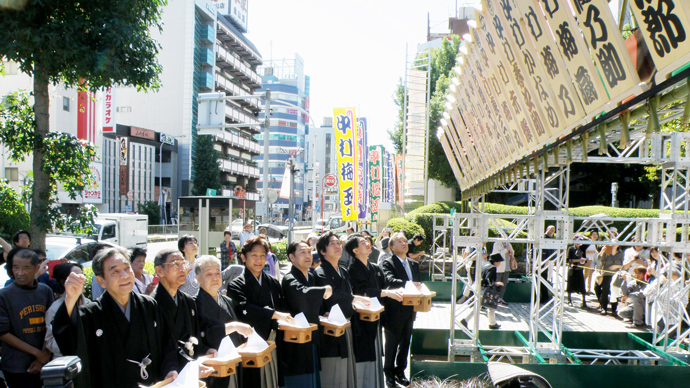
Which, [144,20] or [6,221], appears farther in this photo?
[6,221]

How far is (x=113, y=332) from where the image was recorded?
315 centimetres

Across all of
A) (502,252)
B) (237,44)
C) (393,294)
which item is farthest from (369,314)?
(237,44)

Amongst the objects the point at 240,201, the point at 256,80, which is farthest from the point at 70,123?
the point at 256,80

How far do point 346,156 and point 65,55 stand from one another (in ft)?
37.1

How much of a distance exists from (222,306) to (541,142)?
3206mm

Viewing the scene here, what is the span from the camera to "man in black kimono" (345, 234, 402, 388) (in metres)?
5.42

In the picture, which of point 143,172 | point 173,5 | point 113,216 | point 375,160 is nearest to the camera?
point 113,216

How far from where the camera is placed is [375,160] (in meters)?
20.8

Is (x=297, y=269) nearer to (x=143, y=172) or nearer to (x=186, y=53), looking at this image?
(x=143, y=172)

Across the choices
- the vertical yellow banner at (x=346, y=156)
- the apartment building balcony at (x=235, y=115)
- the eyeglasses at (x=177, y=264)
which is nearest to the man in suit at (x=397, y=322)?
the eyeglasses at (x=177, y=264)

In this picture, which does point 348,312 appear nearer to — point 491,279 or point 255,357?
point 255,357

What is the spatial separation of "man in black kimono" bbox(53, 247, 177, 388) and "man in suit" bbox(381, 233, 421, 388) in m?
3.25

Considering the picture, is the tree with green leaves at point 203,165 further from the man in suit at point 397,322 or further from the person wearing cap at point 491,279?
the man in suit at point 397,322

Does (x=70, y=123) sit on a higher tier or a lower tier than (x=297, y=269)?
higher
